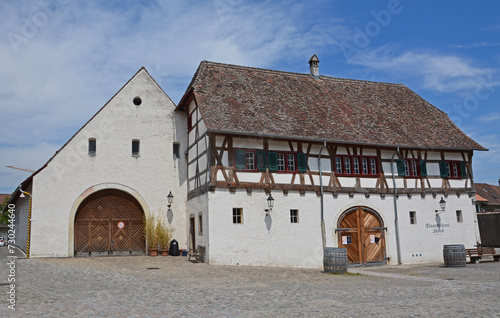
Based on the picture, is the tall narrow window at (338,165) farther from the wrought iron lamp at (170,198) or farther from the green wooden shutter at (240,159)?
the wrought iron lamp at (170,198)

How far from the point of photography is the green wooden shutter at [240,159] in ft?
59.9

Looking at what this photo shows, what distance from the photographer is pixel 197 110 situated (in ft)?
65.5

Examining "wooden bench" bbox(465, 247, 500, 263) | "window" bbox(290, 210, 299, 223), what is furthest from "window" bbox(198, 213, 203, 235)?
"wooden bench" bbox(465, 247, 500, 263)

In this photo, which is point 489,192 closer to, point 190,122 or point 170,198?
point 190,122

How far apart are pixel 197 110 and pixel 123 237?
6.77 m

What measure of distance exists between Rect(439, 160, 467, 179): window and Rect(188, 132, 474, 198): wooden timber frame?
0.83 feet

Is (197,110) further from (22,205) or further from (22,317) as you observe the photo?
(22,317)

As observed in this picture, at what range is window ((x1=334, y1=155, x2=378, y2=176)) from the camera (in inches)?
797

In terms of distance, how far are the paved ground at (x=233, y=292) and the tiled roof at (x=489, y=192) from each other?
32106 millimetres

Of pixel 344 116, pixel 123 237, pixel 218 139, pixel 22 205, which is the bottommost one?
pixel 123 237

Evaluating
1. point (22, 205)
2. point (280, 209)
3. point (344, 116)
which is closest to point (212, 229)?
point (280, 209)

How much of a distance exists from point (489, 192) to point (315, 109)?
111ft

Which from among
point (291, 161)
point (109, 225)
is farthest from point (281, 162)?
point (109, 225)

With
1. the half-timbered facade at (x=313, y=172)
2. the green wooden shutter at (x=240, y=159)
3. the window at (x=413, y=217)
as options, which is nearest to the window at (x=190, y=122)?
the half-timbered facade at (x=313, y=172)
